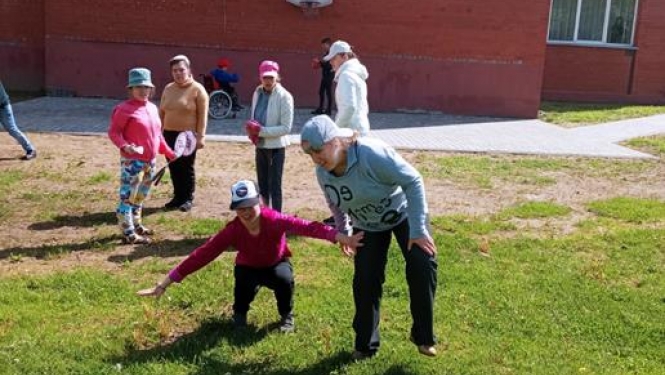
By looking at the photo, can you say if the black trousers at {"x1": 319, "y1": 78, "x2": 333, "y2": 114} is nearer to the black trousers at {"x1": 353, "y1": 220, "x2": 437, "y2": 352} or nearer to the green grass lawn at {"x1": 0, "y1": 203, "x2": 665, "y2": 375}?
the green grass lawn at {"x1": 0, "y1": 203, "x2": 665, "y2": 375}

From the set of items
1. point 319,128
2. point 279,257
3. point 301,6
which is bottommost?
point 279,257

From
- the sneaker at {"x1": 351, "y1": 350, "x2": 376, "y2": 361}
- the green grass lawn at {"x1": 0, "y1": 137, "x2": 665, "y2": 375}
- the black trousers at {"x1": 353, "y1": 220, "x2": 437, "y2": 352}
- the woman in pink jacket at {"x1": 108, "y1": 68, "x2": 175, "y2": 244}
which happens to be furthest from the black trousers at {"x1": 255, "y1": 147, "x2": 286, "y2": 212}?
the sneaker at {"x1": 351, "y1": 350, "x2": 376, "y2": 361}

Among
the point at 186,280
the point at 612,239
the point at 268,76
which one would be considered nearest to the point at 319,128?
the point at 186,280

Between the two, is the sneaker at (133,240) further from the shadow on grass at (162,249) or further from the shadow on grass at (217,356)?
the shadow on grass at (217,356)

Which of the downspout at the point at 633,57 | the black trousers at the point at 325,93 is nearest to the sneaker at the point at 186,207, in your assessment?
the black trousers at the point at 325,93

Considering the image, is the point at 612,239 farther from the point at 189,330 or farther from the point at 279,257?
the point at 189,330

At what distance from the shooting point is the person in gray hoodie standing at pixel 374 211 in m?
4.14

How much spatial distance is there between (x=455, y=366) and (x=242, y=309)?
1437 millimetres

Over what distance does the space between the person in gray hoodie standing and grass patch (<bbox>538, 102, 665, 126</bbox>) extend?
13400mm

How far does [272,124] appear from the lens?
7043mm

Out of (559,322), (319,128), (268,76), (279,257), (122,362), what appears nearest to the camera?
(319,128)

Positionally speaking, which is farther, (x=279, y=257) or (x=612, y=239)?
(x=612, y=239)

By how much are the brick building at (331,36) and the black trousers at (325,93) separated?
93cm

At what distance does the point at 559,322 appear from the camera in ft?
17.3
